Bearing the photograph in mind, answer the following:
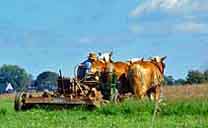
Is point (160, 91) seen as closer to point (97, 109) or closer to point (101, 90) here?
point (101, 90)

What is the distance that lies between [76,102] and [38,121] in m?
6.67

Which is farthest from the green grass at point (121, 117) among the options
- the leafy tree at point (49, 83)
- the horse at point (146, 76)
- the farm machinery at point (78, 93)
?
the leafy tree at point (49, 83)

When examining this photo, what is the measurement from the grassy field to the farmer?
294 cm

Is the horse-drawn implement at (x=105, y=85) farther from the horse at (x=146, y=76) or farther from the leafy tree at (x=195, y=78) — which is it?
the leafy tree at (x=195, y=78)

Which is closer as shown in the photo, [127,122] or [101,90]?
[127,122]

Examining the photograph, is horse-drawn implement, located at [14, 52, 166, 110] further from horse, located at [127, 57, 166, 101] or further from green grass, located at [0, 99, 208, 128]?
green grass, located at [0, 99, 208, 128]

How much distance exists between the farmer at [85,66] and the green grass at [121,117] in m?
2.94

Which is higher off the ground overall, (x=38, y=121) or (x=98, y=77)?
(x=98, y=77)

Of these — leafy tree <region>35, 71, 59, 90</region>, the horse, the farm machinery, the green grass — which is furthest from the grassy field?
leafy tree <region>35, 71, 59, 90</region>

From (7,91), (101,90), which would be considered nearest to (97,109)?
(101,90)

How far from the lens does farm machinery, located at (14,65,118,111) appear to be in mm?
26797

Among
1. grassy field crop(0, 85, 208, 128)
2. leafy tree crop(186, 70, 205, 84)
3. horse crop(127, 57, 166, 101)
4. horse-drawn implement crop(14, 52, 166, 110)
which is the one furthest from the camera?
leafy tree crop(186, 70, 205, 84)

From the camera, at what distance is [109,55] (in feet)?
97.2

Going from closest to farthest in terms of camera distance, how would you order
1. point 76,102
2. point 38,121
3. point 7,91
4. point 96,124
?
point 96,124 < point 38,121 < point 76,102 < point 7,91
